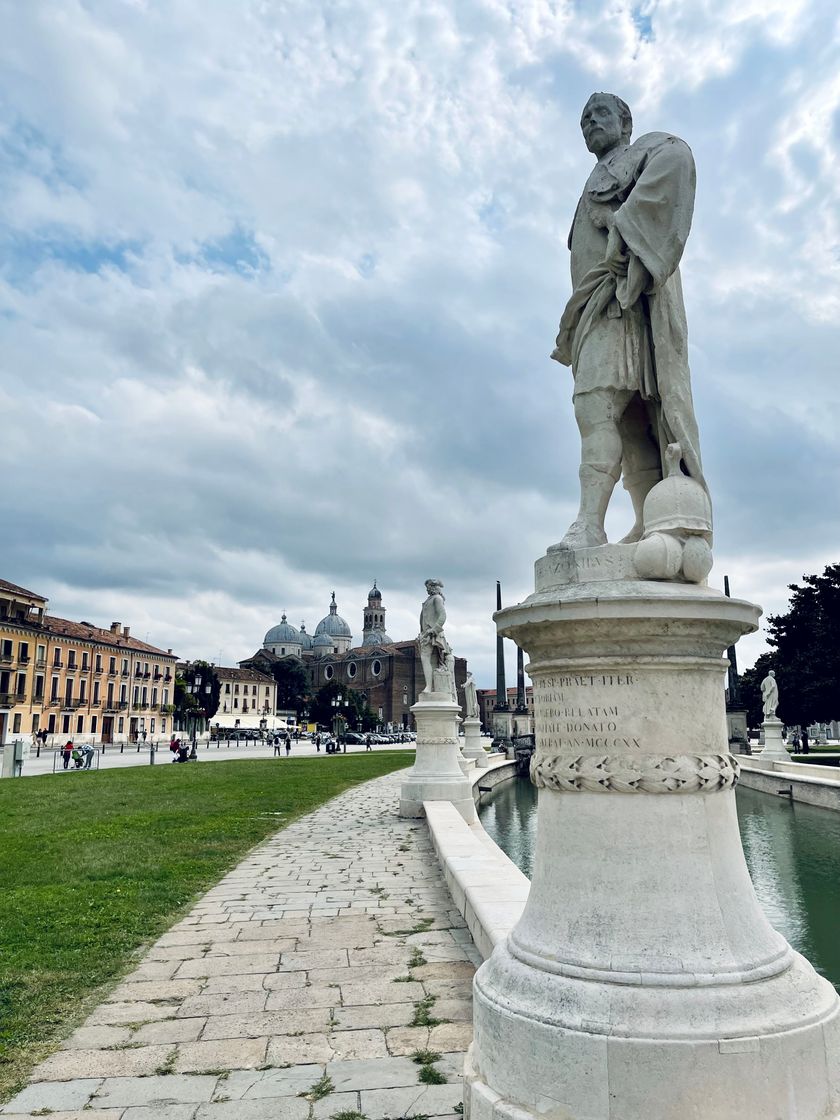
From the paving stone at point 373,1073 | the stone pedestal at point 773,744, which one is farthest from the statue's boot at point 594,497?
the stone pedestal at point 773,744

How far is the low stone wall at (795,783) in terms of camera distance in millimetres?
20156

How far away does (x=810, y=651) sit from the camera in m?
39.1

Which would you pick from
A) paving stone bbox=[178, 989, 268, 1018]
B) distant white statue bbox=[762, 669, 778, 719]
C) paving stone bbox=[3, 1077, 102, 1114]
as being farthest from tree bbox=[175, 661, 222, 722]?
paving stone bbox=[3, 1077, 102, 1114]

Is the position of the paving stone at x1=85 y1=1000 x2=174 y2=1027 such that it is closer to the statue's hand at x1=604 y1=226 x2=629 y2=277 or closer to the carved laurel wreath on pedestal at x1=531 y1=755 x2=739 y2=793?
the carved laurel wreath on pedestal at x1=531 y1=755 x2=739 y2=793

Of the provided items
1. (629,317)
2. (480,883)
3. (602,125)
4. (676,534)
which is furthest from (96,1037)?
(602,125)

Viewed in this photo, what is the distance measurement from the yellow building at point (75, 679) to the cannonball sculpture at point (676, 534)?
53854 millimetres

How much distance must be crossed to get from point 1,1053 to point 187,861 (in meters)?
5.12

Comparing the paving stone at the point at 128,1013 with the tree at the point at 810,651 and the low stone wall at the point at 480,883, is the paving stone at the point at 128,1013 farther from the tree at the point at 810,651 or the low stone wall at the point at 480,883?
the tree at the point at 810,651

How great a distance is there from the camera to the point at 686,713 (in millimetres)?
2791

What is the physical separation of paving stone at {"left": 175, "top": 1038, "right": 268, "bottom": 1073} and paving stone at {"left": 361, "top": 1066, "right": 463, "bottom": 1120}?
26.4 inches

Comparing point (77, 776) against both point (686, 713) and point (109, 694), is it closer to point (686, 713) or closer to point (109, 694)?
point (686, 713)

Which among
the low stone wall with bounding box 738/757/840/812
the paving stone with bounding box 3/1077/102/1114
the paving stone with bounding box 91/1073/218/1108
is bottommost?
the low stone wall with bounding box 738/757/840/812

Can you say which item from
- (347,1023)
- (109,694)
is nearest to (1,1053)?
(347,1023)

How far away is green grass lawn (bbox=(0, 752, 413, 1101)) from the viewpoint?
427cm
